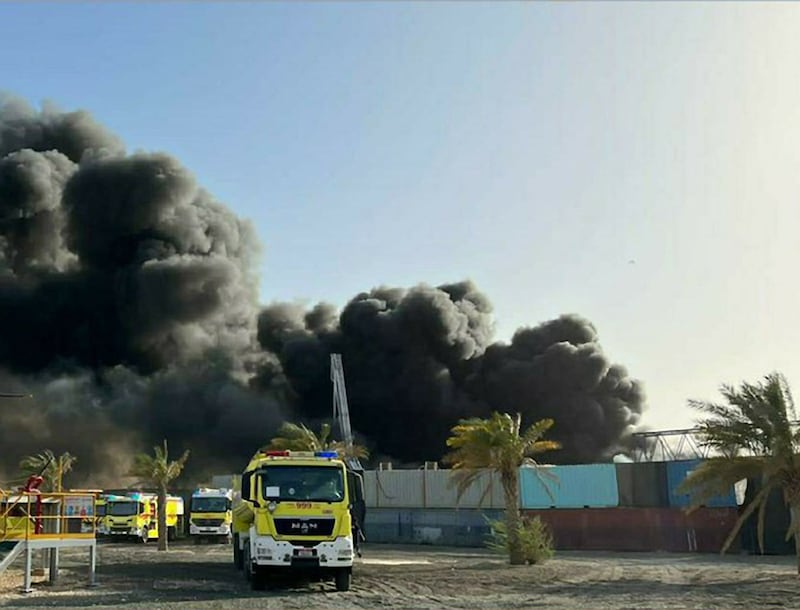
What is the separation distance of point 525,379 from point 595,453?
27.5 feet

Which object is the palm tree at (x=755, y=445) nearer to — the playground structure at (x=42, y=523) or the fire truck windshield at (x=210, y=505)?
the playground structure at (x=42, y=523)

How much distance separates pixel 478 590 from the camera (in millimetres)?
17781

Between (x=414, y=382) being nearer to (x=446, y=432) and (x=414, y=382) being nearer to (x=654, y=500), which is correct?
(x=446, y=432)

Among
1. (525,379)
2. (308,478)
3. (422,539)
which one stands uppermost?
(525,379)

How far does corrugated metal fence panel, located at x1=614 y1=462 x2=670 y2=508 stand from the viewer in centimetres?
3714

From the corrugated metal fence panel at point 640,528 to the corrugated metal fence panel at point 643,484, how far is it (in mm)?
3481

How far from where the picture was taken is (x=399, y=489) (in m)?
43.6

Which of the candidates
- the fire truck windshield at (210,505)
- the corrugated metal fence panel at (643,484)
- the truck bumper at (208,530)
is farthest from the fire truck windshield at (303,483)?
the fire truck windshield at (210,505)

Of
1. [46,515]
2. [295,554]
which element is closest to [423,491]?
[46,515]

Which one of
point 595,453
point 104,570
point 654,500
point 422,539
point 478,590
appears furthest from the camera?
point 595,453

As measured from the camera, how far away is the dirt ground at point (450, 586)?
50.8ft

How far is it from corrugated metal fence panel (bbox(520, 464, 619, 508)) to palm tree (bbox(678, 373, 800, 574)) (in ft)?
59.2

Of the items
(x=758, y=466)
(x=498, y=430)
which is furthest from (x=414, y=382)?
(x=758, y=466)

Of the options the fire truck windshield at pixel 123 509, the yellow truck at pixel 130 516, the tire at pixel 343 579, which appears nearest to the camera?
the tire at pixel 343 579
